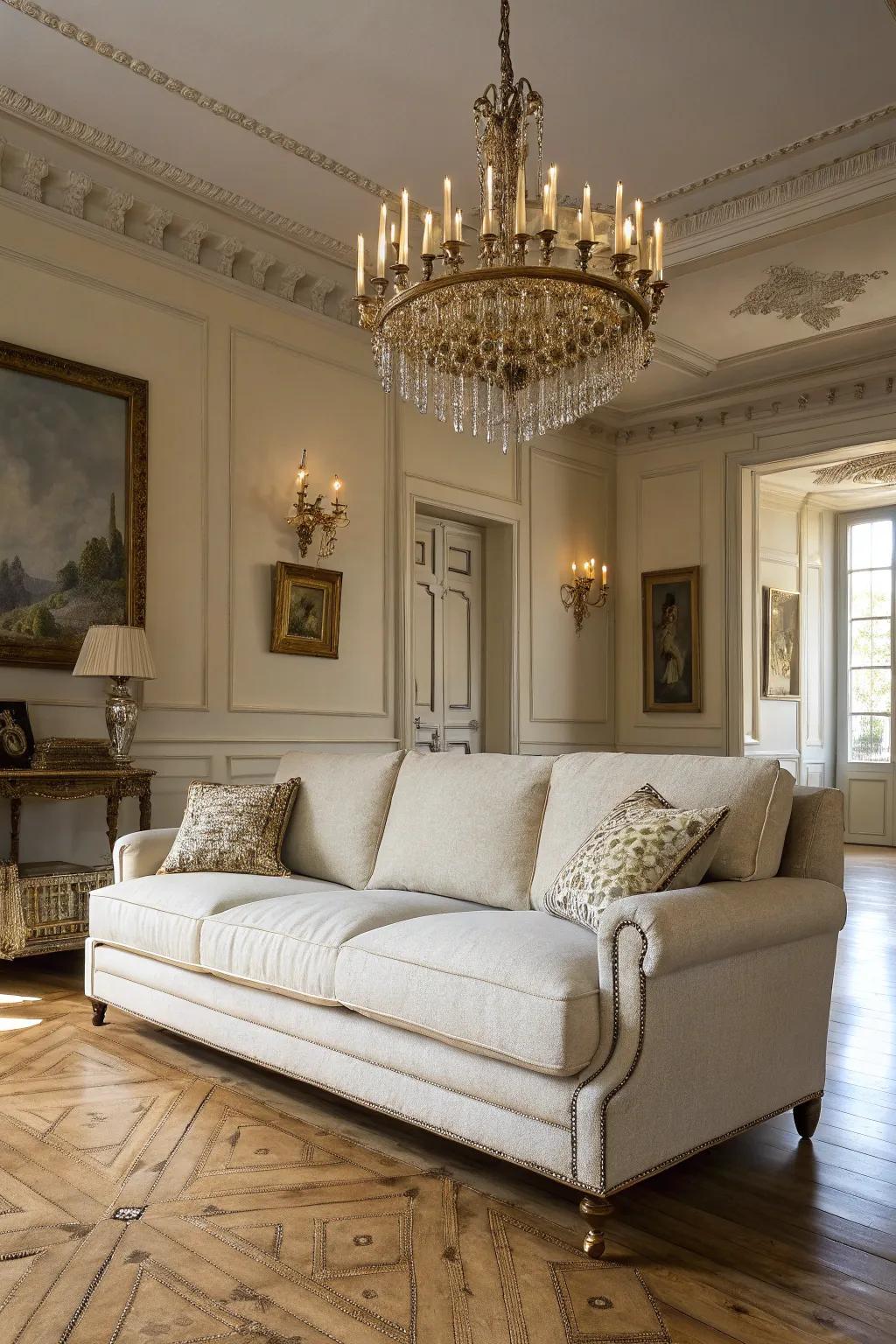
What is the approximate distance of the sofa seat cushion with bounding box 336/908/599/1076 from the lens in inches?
81.6

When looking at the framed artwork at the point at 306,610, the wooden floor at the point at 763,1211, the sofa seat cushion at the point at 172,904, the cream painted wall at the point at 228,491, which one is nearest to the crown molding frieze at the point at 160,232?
the cream painted wall at the point at 228,491

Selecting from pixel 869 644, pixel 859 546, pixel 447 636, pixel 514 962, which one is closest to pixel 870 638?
pixel 869 644

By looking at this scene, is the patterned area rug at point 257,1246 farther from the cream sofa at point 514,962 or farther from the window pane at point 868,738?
the window pane at point 868,738

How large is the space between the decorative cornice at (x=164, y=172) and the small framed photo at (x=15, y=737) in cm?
231

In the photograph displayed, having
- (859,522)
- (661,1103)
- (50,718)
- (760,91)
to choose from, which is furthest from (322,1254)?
(859,522)

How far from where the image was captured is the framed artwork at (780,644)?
28.5 ft

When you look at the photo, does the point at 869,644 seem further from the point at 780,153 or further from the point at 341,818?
the point at 341,818

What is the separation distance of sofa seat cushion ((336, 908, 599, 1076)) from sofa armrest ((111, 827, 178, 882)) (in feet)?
4.25

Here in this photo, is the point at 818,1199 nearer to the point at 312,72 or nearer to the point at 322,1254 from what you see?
the point at 322,1254

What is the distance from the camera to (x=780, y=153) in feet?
15.0

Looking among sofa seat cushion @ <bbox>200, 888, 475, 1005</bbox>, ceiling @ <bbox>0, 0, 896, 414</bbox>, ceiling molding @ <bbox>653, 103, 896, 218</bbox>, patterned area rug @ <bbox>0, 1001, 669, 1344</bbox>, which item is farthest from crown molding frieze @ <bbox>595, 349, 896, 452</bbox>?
patterned area rug @ <bbox>0, 1001, 669, 1344</bbox>

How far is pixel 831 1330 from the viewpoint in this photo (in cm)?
178

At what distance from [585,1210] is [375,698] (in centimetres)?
416

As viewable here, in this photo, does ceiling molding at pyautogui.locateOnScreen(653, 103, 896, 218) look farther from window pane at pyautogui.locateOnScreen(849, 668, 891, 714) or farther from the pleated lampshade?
window pane at pyautogui.locateOnScreen(849, 668, 891, 714)
